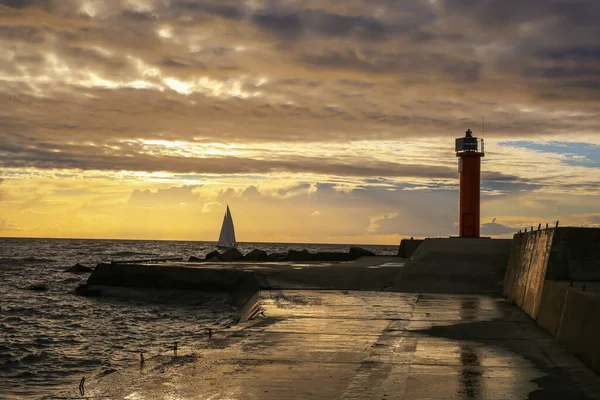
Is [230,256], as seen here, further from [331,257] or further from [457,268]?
[457,268]

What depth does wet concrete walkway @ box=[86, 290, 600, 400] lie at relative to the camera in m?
8.58

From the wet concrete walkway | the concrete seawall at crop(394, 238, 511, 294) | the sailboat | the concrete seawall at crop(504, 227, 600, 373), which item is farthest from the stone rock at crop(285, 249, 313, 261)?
the sailboat

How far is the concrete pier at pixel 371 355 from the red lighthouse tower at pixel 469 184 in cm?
1184

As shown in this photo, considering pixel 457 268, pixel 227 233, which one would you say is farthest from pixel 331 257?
pixel 227 233

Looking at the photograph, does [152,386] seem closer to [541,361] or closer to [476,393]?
[476,393]

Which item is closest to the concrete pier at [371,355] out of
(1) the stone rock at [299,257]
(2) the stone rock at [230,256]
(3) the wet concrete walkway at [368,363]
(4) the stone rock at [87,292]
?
(3) the wet concrete walkway at [368,363]

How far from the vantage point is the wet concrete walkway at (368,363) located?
8578mm

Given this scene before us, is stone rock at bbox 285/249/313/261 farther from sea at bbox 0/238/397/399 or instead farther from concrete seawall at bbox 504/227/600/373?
concrete seawall at bbox 504/227/600/373

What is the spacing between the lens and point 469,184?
113ft

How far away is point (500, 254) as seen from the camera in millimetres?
25516

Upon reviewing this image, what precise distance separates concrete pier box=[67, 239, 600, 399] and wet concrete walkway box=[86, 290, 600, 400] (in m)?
→ 0.02

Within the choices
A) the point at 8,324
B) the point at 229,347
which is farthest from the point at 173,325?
the point at 229,347

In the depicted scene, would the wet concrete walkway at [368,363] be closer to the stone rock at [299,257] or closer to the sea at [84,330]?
the sea at [84,330]

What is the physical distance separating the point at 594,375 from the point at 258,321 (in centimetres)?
798
